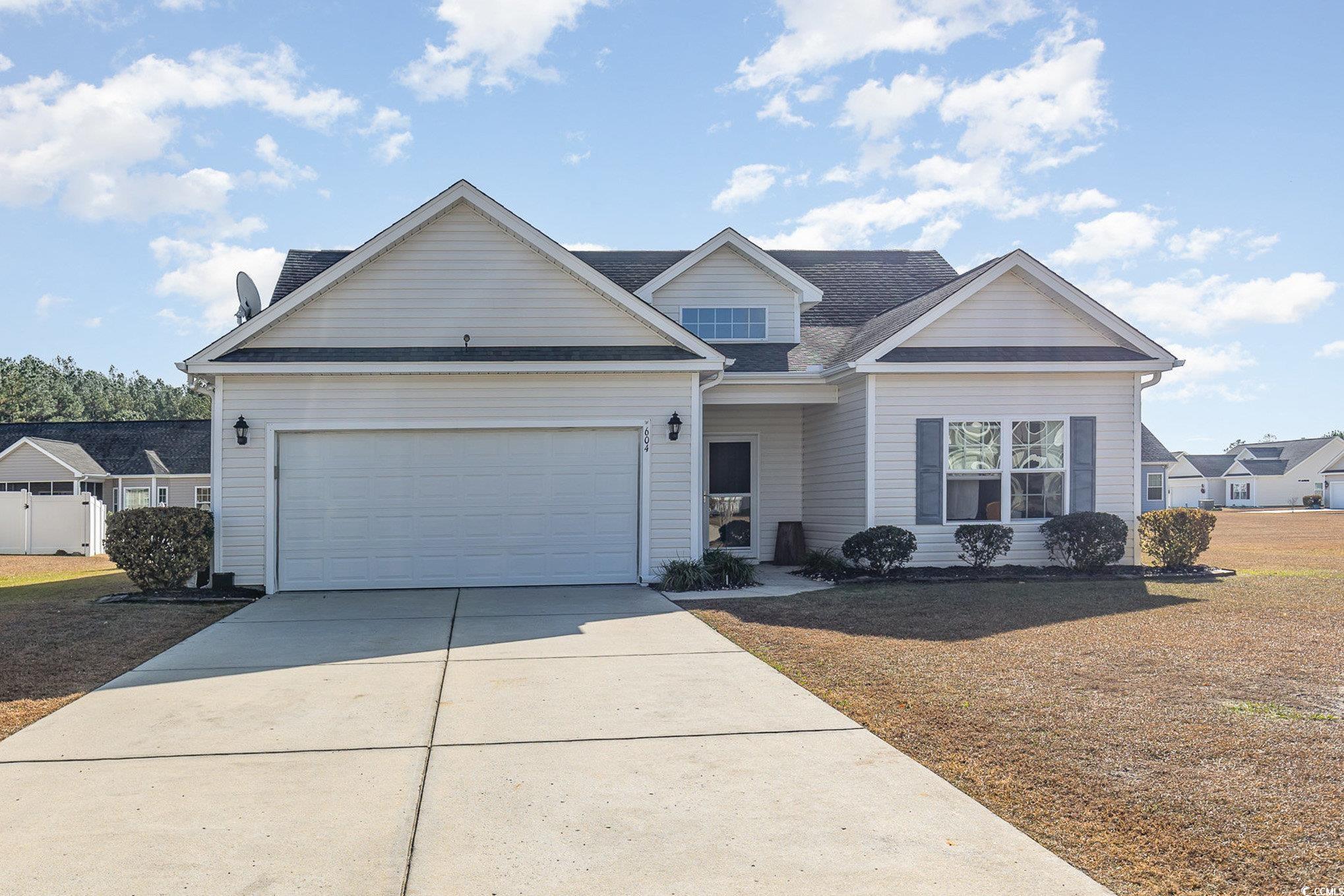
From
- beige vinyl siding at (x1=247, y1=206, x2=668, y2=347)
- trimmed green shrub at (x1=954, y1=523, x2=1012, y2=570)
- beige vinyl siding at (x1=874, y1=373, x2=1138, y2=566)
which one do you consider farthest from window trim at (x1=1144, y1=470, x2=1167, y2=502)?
beige vinyl siding at (x1=247, y1=206, x2=668, y2=347)

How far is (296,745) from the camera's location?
5430mm

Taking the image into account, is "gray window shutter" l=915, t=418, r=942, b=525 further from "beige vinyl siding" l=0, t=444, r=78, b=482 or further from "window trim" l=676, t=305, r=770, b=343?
"beige vinyl siding" l=0, t=444, r=78, b=482

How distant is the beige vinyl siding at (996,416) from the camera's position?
1408 centimetres

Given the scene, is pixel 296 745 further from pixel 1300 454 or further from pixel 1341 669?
pixel 1300 454

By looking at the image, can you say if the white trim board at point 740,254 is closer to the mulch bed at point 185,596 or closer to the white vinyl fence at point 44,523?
the mulch bed at point 185,596

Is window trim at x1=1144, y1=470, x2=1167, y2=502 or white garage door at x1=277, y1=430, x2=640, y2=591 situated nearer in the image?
white garage door at x1=277, y1=430, x2=640, y2=591

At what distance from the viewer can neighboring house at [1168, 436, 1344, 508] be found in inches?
2518

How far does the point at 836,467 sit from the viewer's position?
50.0ft

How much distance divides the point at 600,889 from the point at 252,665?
5.30 m

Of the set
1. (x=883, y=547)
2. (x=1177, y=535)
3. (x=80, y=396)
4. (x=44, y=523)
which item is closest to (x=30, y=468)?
(x=44, y=523)

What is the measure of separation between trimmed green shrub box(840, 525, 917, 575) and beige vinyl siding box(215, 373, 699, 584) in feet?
8.39

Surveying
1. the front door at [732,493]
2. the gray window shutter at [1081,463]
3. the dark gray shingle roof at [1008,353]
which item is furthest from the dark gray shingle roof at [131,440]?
the gray window shutter at [1081,463]

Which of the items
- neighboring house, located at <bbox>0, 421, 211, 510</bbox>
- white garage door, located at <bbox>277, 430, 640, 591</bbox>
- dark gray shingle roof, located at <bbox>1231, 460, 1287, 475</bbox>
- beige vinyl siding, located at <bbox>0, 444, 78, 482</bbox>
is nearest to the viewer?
white garage door, located at <bbox>277, 430, 640, 591</bbox>

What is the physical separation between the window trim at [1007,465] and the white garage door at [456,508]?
16.8 ft
